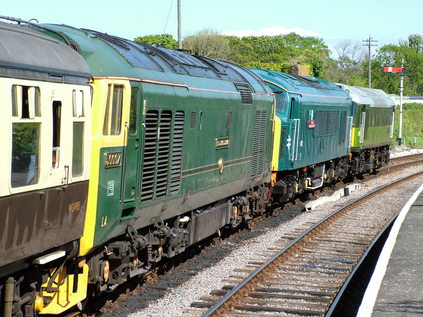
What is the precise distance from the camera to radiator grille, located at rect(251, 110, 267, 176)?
16766mm

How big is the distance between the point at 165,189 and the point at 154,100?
1588 millimetres

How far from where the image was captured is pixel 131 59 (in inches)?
405

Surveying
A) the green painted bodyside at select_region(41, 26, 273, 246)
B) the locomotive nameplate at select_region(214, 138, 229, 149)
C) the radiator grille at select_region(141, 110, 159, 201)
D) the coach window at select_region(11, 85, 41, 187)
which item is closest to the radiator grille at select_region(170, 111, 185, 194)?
the green painted bodyside at select_region(41, 26, 273, 246)

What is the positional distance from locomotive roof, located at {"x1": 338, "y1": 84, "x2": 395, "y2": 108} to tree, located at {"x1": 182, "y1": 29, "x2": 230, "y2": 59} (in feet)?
148

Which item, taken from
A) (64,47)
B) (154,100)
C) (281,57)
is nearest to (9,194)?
(64,47)

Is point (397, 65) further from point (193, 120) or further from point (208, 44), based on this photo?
point (193, 120)

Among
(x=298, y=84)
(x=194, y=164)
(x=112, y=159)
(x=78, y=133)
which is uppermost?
(x=298, y=84)

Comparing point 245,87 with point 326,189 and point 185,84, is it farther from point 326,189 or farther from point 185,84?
point 326,189

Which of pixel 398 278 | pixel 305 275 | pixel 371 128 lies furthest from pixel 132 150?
pixel 371 128

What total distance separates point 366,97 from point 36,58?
1073 inches

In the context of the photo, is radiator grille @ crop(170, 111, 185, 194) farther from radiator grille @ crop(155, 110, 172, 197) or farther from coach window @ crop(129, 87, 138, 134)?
coach window @ crop(129, 87, 138, 134)

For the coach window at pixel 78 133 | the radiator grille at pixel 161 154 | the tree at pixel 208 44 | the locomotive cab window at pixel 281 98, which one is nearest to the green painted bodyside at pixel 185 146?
the radiator grille at pixel 161 154

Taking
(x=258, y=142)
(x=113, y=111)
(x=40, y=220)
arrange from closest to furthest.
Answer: (x=40, y=220) < (x=113, y=111) < (x=258, y=142)

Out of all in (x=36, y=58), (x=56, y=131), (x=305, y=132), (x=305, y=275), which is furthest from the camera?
(x=305, y=132)
